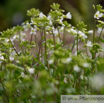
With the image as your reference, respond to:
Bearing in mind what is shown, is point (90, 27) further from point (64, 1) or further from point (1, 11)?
point (1, 11)

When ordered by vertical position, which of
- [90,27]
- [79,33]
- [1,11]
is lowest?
[79,33]

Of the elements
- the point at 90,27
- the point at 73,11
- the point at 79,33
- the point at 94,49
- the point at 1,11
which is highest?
the point at 1,11

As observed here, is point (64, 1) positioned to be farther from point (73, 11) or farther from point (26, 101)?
point (26, 101)

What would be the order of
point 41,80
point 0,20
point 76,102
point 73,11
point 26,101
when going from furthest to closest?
point 0,20, point 73,11, point 26,101, point 76,102, point 41,80

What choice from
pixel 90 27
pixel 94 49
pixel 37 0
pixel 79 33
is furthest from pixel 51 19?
pixel 37 0

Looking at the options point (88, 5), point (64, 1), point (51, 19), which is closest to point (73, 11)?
point (88, 5)

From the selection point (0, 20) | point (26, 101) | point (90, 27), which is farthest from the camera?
point (0, 20)

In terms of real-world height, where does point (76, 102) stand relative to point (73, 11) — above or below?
below

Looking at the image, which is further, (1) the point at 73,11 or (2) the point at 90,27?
(1) the point at 73,11

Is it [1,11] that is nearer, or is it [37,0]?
[1,11]
